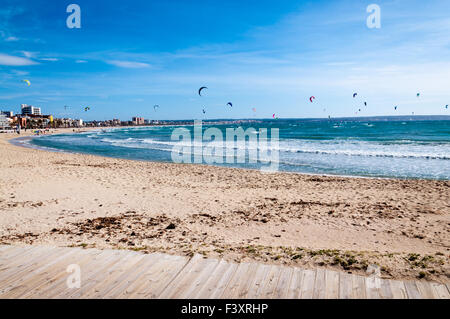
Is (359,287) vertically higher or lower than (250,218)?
higher

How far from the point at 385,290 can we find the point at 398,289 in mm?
161

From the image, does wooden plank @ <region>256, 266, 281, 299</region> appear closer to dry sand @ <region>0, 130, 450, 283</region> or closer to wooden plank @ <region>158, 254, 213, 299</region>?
dry sand @ <region>0, 130, 450, 283</region>

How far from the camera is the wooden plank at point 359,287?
3123 millimetres

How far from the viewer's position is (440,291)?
3.18m

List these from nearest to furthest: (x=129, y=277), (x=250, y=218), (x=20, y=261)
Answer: (x=129, y=277)
(x=20, y=261)
(x=250, y=218)

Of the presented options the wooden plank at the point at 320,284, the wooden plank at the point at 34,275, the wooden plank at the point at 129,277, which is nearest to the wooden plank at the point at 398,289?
the wooden plank at the point at 320,284

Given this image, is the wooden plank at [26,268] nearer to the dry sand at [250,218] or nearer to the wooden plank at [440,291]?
the dry sand at [250,218]

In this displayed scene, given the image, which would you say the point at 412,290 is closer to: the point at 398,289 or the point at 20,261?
the point at 398,289

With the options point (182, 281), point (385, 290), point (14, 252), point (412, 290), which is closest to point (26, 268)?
point (14, 252)

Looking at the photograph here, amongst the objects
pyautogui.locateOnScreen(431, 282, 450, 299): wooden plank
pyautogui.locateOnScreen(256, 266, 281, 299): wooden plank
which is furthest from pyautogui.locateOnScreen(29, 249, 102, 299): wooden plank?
pyautogui.locateOnScreen(431, 282, 450, 299): wooden plank

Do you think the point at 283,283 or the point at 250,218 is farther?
the point at 250,218
